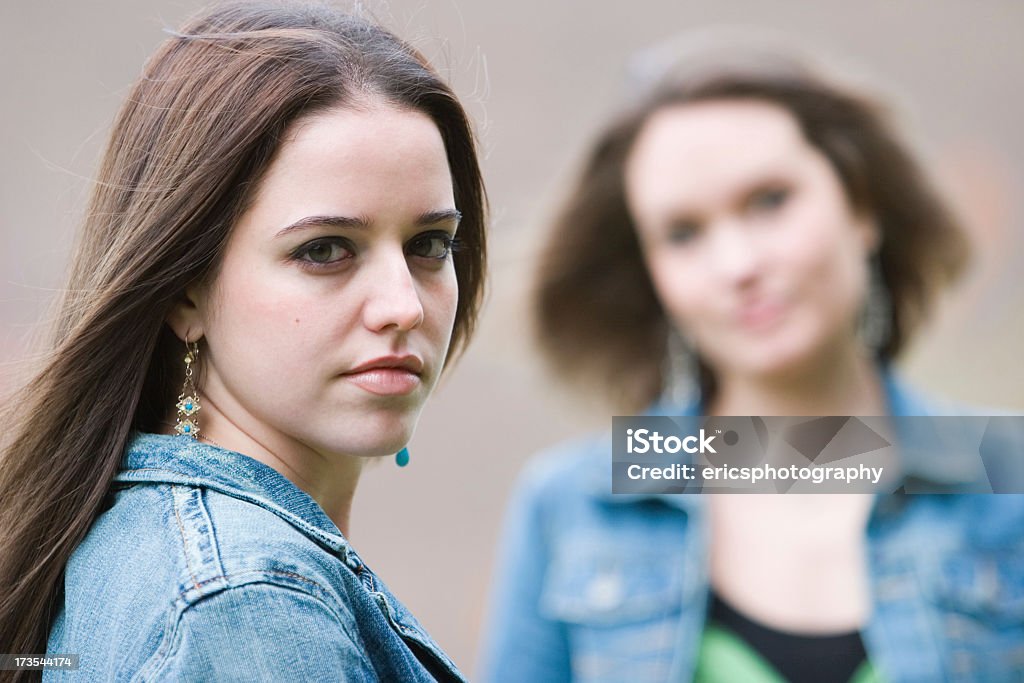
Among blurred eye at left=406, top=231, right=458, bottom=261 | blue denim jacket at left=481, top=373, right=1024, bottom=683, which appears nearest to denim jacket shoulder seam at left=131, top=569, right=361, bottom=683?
blurred eye at left=406, top=231, right=458, bottom=261

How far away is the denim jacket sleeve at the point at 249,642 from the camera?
0.74 meters

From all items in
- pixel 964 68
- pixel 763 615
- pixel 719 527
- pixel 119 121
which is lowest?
pixel 763 615

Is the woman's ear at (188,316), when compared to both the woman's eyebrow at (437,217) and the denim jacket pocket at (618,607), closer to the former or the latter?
the woman's eyebrow at (437,217)

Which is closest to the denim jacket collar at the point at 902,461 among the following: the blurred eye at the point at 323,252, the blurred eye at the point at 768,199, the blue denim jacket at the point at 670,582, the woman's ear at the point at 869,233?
the blue denim jacket at the point at 670,582

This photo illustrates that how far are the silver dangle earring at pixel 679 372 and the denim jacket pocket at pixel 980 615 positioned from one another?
0.57 m

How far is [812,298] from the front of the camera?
2066 mm

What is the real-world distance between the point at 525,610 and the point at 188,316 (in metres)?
1.39

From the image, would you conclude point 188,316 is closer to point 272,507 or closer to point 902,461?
point 272,507

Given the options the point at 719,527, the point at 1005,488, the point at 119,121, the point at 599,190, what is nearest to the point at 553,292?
the point at 599,190

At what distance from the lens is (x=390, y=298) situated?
0.90 meters

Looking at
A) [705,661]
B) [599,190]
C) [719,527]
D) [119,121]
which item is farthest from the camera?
[599,190]

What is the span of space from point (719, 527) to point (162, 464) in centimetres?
144

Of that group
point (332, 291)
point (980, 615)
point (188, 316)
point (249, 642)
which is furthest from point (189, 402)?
point (980, 615)

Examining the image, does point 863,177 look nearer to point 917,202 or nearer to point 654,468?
point 917,202
